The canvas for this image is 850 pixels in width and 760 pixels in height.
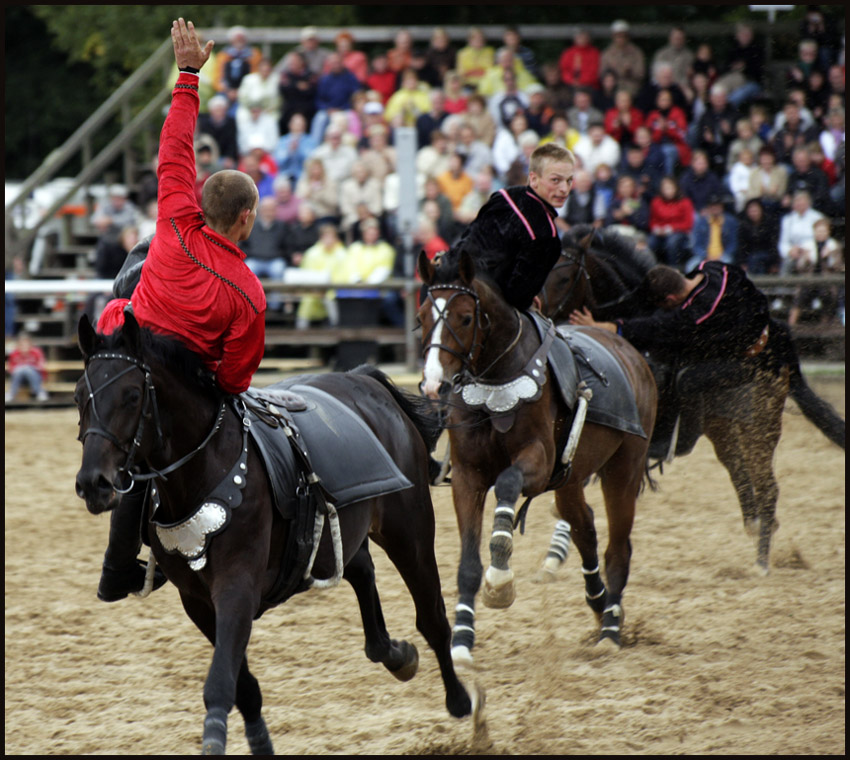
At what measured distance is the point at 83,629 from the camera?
5.82 metres

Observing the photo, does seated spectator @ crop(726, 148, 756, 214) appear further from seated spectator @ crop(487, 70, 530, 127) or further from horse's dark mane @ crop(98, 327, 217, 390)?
horse's dark mane @ crop(98, 327, 217, 390)

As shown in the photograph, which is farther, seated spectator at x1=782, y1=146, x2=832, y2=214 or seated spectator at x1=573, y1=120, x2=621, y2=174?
seated spectator at x1=573, y1=120, x2=621, y2=174

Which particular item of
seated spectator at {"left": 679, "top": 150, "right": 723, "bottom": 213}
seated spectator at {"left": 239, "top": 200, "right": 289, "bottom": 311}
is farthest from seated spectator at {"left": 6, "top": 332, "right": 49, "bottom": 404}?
seated spectator at {"left": 679, "top": 150, "right": 723, "bottom": 213}

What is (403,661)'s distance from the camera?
4.61 meters

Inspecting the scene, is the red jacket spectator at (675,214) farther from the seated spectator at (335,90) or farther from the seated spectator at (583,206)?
the seated spectator at (335,90)

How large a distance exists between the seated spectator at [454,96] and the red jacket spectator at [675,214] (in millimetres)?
2880

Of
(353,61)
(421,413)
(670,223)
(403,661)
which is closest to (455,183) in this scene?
(670,223)

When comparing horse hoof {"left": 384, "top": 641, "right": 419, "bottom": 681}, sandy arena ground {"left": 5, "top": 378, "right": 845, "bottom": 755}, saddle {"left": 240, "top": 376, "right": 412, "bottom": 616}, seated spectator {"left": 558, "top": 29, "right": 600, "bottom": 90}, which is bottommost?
sandy arena ground {"left": 5, "top": 378, "right": 845, "bottom": 755}

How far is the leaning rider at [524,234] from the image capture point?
5.29 metres

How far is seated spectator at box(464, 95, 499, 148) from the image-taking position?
43.8 ft

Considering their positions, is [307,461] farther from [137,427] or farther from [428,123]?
[428,123]

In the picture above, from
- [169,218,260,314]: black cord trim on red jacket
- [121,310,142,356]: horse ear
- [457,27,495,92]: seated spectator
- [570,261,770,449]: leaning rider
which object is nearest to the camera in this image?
[121,310,142,356]: horse ear

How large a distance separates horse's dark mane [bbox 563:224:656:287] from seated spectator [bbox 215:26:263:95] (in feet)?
28.5

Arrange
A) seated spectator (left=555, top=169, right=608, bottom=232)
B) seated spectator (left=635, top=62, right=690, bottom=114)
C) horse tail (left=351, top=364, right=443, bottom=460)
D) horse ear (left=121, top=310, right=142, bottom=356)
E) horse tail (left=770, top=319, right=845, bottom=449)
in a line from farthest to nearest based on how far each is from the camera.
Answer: seated spectator (left=635, top=62, right=690, bottom=114) < seated spectator (left=555, top=169, right=608, bottom=232) < horse tail (left=770, top=319, right=845, bottom=449) < horse tail (left=351, top=364, right=443, bottom=460) < horse ear (left=121, top=310, right=142, bottom=356)
